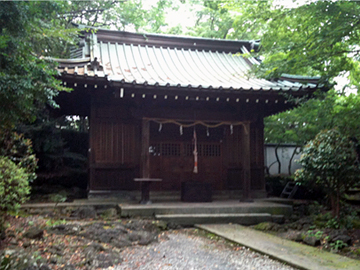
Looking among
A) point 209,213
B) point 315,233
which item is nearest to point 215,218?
point 209,213

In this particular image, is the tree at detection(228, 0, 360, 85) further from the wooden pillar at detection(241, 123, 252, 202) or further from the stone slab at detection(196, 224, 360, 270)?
the stone slab at detection(196, 224, 360, 270)

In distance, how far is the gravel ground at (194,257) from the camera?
4.36 m

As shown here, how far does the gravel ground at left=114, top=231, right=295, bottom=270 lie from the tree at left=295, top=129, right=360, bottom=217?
227 cm

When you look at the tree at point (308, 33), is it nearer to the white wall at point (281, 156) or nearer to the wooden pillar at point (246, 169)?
the wooden pillar at point (246, 169)

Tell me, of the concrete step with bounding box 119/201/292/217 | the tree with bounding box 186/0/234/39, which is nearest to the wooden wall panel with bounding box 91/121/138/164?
the concrete step with bounding box 119/201/292/217

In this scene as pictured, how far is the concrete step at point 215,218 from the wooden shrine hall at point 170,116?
132 cm

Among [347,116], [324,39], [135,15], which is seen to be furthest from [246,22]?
[135,15]

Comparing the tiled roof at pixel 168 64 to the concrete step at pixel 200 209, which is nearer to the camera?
the concrete step at pixel 200 209

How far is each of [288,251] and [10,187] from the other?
4.42 metres

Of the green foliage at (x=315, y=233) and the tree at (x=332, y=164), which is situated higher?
the tree at (x=332, y=164)

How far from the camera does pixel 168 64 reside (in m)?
10.4

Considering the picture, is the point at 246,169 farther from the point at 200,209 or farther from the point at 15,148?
the point at 15,148

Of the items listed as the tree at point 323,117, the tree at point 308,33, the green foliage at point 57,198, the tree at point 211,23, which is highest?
the tree at point 211,23

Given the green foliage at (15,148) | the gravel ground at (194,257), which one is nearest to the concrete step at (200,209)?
the gravel ground at (194,257)
